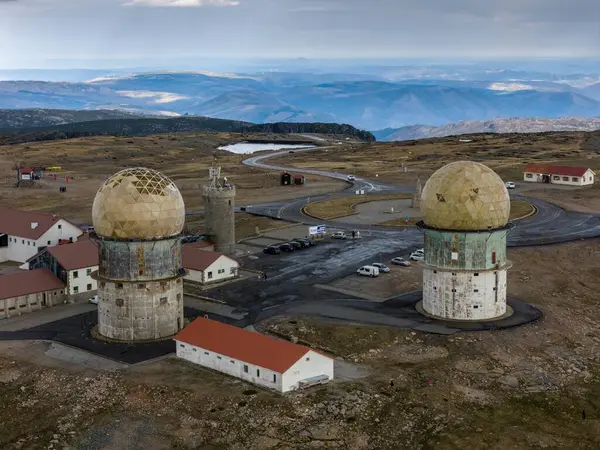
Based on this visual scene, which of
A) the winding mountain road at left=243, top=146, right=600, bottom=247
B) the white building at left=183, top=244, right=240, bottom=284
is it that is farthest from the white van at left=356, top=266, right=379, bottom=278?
the winding mountain road at left=243, top=146, right=600, bottom=247

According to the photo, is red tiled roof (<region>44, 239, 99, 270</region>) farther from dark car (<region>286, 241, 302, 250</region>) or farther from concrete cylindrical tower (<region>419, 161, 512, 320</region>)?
concrete cylindrical tower (<region>419, 161, 512, 320</region>)

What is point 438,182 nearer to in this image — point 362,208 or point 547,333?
point 547,333

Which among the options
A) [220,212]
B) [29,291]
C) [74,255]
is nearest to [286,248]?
[220,212]

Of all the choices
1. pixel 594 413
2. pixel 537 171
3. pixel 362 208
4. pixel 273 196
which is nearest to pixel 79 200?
pixel 273 196

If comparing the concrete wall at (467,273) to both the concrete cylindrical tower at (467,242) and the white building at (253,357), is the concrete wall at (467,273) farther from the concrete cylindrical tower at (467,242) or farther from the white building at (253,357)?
the white building at (253,357)

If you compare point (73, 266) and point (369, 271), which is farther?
point (369, 271)

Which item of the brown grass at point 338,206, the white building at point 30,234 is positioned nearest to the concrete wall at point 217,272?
the white building at point 30,234

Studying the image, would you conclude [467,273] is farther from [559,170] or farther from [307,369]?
[559,170]
